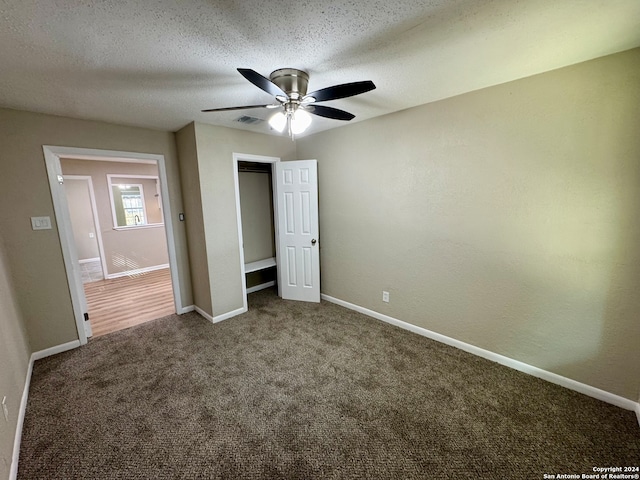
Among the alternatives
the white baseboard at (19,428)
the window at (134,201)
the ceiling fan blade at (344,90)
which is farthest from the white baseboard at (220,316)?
the window at (134,201)

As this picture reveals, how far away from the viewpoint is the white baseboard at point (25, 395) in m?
1.46

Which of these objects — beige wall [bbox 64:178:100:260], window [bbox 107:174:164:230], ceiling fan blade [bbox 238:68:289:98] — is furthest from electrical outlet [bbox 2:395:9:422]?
beige wall [bbox 64:178:100:260]

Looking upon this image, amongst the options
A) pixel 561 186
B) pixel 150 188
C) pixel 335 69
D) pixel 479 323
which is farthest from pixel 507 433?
pixel 150 188

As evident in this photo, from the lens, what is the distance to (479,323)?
7.92ft

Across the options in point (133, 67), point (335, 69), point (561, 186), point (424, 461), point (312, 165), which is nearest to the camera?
point (424, 461)

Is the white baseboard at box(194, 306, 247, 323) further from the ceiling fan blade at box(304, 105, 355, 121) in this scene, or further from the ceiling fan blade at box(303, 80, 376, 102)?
the ceiling fan blade at box(303, 80, 376, 102)

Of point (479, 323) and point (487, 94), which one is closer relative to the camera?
point (487, 94)

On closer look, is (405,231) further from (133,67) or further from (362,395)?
(133,67)

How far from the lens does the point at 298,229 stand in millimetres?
3641

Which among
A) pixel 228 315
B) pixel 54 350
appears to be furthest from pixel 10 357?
pixel 228 315

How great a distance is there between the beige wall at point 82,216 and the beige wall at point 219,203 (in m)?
4.70

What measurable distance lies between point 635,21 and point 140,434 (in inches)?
149

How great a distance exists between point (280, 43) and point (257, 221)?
3.09 metres

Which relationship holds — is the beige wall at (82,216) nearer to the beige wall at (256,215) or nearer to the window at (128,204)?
the window at (128,204)
